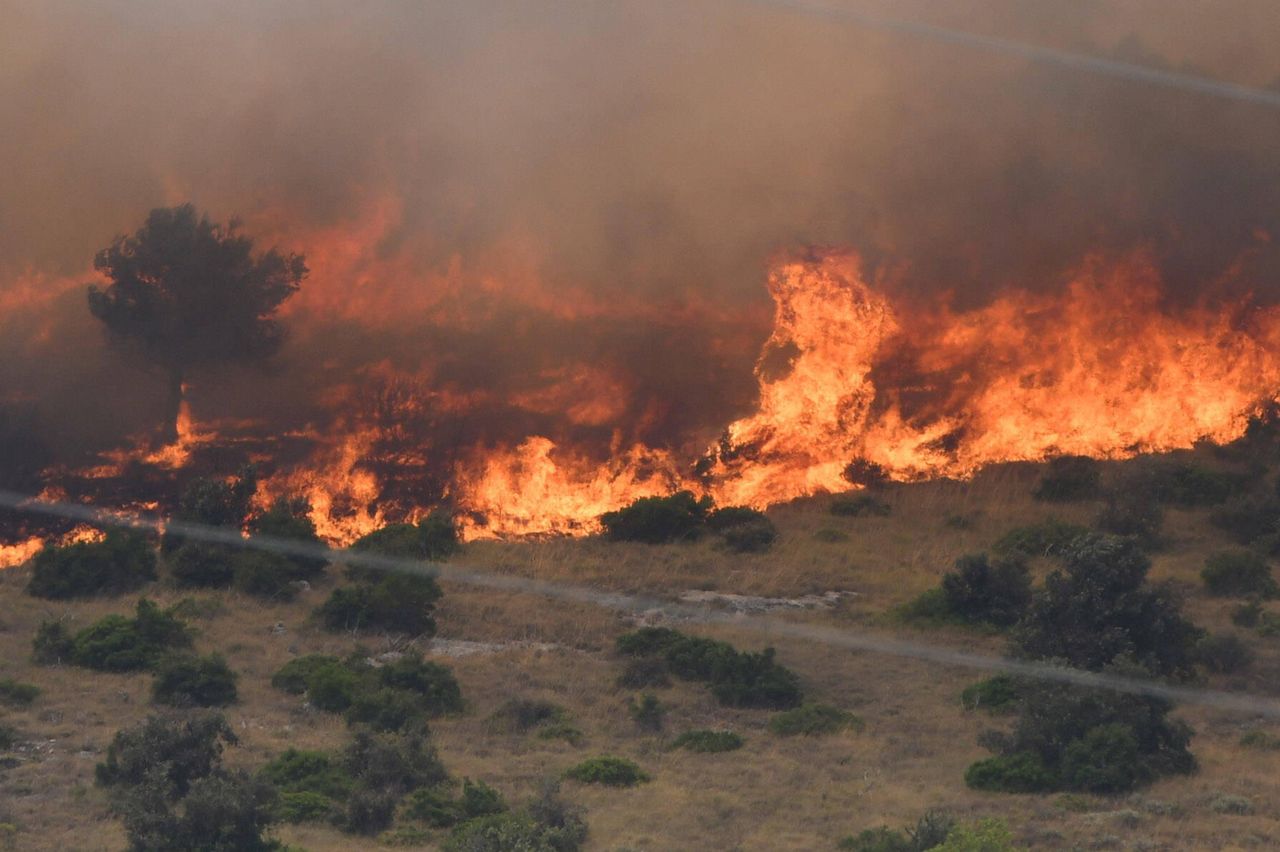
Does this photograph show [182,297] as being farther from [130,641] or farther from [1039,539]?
[1039,539]

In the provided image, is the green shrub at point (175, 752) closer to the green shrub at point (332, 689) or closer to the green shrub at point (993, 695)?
the green shrub at point (332, 689)

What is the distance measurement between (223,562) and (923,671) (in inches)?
775

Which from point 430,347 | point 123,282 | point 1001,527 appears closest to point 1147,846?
point 1001,527

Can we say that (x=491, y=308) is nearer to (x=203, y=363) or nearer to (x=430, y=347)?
(x=430, y=347)

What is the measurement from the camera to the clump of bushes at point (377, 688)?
33250 mm

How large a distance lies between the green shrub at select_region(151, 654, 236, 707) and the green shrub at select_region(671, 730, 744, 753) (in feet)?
31.5

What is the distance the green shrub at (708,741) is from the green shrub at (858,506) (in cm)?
1916

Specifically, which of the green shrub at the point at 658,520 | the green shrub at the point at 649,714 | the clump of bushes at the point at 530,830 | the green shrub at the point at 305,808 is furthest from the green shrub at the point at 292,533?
the clump of bushes at the point at 530,830

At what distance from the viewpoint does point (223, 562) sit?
4538 cm

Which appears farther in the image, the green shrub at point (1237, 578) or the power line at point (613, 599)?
the green shrub at point (1237, 578)

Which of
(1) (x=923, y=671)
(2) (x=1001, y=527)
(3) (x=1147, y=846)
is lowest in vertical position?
(3) (x=1147, y=846)

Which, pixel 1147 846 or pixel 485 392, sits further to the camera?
pixel 485 392

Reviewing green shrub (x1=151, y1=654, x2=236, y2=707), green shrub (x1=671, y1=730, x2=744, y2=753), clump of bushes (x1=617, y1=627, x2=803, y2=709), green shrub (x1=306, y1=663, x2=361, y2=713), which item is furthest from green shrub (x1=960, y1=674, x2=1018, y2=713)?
green shrub (x1=151, y1=654, x2=236, y2=707)

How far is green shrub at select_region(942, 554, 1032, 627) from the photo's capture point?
41.2 metres
